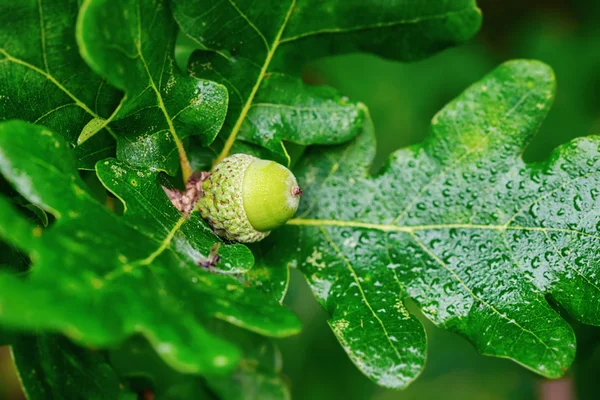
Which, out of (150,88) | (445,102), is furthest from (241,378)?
(445,102)

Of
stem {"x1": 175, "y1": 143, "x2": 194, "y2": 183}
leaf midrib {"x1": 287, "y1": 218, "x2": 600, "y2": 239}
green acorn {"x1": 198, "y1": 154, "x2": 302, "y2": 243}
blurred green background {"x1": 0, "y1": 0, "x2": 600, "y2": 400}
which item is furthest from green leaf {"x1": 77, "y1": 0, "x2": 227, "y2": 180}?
blurred green background {"x1": 0, "y1": 0, "x2": 600, "y2": 400}

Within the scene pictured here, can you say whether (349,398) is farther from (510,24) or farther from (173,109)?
(510,24)

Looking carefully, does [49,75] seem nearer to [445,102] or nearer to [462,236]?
[462,236]

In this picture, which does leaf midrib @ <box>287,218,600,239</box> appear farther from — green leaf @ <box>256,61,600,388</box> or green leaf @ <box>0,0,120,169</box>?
green leaf @ <box>0,0,120,169</box>

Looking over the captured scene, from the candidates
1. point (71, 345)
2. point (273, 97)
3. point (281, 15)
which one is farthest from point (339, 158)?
point (71, 345)

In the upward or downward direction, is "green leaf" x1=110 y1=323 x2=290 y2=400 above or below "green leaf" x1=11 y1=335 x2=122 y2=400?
below

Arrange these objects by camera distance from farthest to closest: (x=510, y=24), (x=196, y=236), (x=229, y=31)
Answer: (x=510, y=24), (x=229, y=31), (x=196, y=236)
